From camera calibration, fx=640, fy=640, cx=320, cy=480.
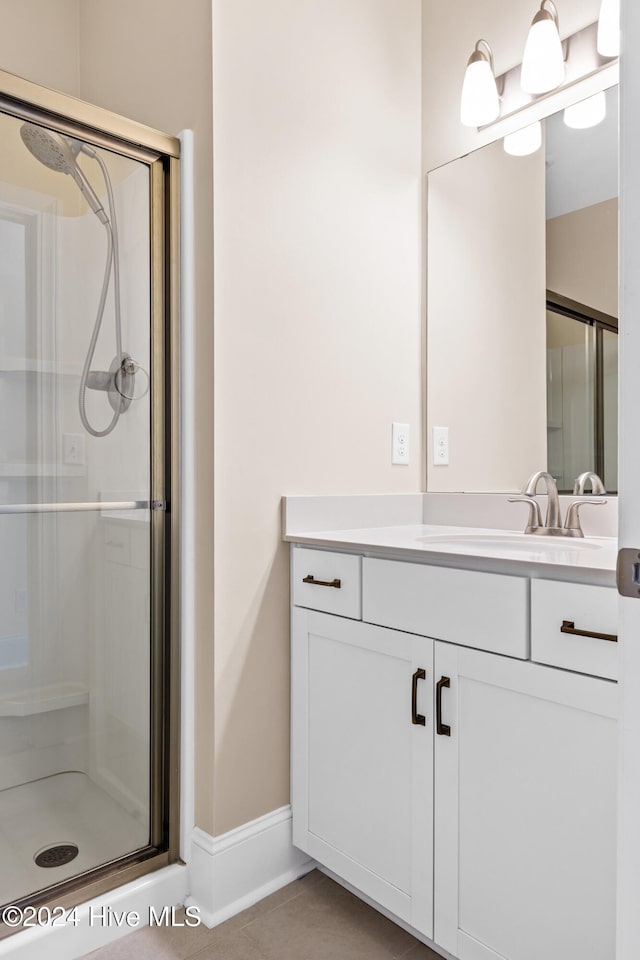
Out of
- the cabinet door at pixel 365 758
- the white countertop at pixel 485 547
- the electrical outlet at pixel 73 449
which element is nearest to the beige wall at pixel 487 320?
the white countertop at pixel 485 547

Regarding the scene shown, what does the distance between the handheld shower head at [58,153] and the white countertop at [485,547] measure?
923 mm

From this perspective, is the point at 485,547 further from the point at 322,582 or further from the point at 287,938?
the point at 287,938

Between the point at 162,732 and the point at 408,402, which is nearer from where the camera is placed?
the point at 162,732

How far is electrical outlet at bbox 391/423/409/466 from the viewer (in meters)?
1.95

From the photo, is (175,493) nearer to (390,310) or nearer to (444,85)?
(390,310)

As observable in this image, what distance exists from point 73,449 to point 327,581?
666 millimetres

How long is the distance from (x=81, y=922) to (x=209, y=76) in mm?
1921

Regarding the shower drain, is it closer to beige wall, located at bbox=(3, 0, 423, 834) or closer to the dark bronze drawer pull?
beige wall, located at bbox=(3, 0, 423, 834)

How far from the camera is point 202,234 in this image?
1.54m

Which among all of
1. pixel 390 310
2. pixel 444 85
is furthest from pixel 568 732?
pixel 444 85

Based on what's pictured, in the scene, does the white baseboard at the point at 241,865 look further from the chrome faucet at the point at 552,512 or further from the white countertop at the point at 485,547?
the chrome faucet at the point at 552,512

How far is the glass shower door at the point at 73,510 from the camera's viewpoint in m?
1.39

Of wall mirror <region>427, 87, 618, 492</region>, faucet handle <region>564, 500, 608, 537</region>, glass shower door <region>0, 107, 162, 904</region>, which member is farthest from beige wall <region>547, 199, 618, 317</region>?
glass shower door <region>0, 107, 162, 904</region>

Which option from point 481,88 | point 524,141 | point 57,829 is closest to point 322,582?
point 57,829
